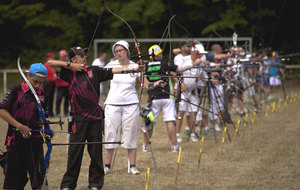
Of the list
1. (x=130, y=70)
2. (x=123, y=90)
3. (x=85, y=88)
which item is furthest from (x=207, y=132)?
(x=130, y=70)

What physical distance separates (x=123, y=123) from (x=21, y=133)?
219cm

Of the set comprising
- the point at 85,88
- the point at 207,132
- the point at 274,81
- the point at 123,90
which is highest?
the point at 85,88

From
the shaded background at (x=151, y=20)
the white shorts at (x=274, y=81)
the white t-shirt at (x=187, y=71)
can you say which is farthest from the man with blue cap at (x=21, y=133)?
the shaded background at (x=151, y=20)

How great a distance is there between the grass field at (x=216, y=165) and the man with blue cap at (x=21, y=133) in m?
0.25

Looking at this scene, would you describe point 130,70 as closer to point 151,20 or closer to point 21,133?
point 21,133

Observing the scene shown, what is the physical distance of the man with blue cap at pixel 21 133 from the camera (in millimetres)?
5055

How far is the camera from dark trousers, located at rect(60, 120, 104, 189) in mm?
5980

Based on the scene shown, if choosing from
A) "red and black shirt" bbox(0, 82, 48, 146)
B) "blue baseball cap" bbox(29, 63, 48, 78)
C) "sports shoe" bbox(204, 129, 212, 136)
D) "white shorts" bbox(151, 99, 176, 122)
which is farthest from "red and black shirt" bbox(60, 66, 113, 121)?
"sports shoe" bbox(204, 129, 212, 136)

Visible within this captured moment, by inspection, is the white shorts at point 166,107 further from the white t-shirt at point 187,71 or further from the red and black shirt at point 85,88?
the red and black shirt at point 85,88

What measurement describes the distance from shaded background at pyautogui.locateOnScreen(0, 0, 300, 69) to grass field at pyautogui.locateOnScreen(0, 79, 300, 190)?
14.6 m

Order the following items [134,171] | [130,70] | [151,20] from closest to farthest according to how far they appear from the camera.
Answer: [130,70], [134,171], [151,20]

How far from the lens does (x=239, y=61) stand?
1059 cm

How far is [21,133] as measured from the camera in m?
4.96

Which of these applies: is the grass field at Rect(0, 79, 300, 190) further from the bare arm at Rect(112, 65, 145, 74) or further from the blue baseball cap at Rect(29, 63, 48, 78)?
the bare arm at Rect(112, 65, 145, 74)
